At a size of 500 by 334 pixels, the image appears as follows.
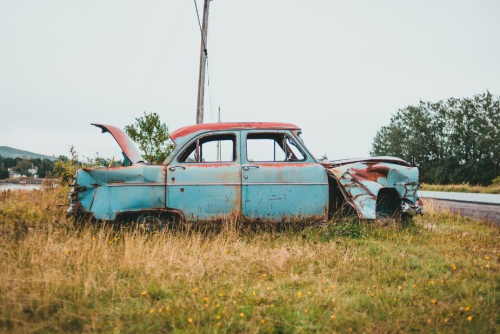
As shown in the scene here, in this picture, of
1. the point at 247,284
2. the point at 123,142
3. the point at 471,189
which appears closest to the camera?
the point at 247,284

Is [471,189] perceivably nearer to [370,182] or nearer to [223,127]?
[370,182]

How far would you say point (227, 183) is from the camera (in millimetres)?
5000

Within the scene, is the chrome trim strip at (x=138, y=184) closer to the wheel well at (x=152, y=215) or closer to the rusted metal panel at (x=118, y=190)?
the rusted metal panel at (x=118, y=190)

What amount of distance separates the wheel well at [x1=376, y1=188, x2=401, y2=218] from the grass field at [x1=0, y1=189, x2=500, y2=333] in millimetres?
859

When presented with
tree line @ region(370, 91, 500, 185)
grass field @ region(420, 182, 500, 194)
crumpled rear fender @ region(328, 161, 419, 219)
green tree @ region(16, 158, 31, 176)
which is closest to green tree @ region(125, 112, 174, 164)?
crumpled rear fender @ region(328, 161, 419, 219)

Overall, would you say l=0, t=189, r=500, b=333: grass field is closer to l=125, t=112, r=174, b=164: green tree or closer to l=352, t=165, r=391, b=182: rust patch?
l=352, t=165, r=391, b=182: rust patch

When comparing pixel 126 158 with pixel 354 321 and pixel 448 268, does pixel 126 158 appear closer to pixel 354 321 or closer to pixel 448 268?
pixel 354 321

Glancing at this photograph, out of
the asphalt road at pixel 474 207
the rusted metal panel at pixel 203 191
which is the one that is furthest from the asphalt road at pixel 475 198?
the rusted metal panel at pixel 203 191

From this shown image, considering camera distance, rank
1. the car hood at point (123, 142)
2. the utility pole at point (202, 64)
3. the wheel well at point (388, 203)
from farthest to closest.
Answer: the utility pole at point (202, 64), the wheel well at point (388, 203), the car hood at point (123, 142)

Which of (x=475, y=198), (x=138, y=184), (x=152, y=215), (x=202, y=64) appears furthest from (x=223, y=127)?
(x=475, y=198)

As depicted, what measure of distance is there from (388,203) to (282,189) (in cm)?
225

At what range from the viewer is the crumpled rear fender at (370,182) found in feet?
17.2

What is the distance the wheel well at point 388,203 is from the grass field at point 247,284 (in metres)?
0.86

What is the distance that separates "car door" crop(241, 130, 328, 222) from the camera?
5051 mm
